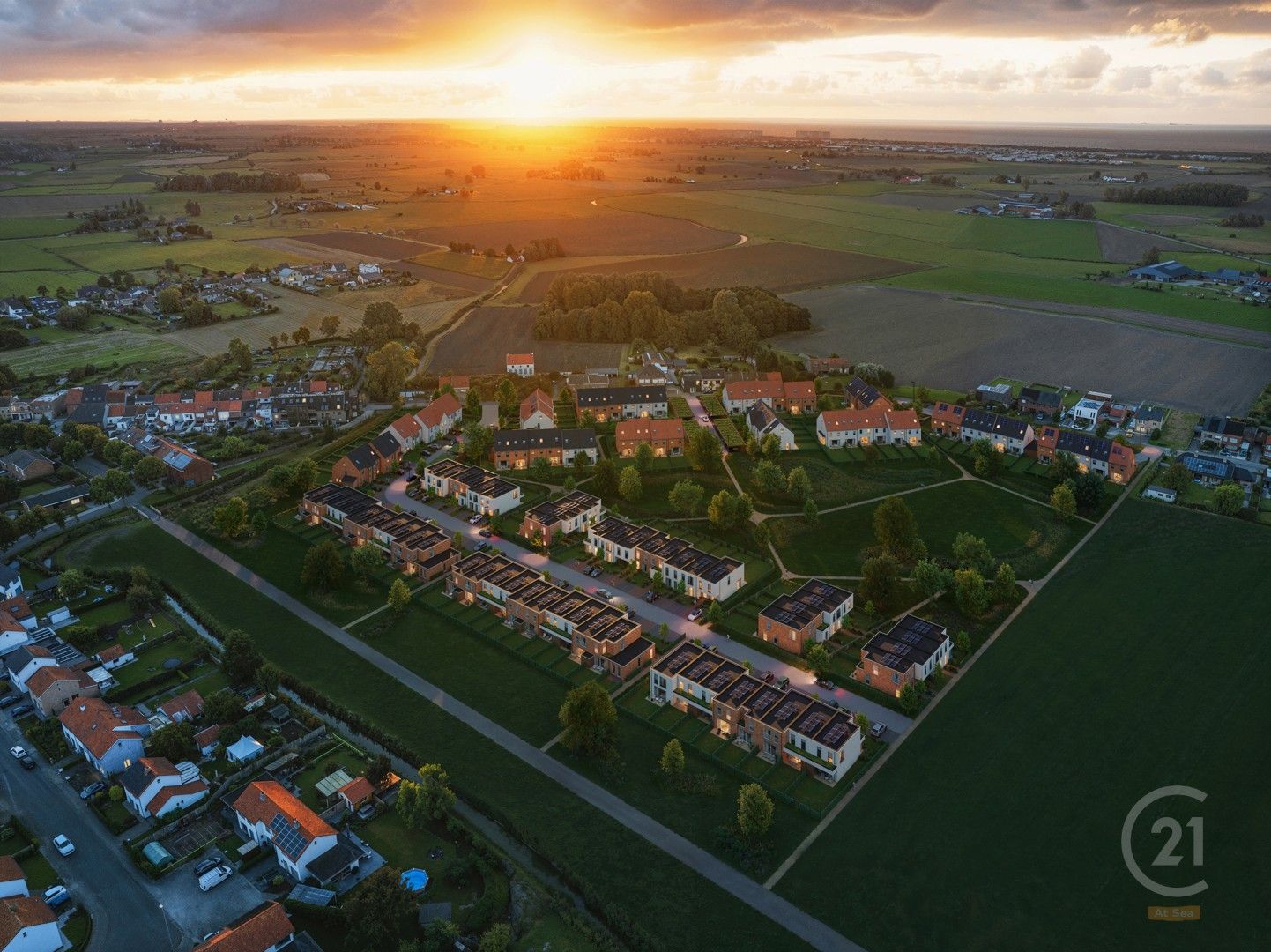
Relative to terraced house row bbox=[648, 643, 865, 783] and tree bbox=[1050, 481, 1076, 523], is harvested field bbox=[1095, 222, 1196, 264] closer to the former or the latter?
tree bbox=[1050, 481, 1076, 523]

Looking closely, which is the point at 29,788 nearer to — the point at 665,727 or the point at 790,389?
the point at 665,727

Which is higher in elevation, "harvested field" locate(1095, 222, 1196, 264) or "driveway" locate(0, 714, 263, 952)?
"harvested field" locate(1095, 222, 1196, 264)

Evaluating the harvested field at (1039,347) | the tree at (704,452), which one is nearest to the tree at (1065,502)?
the tree at (704,452)

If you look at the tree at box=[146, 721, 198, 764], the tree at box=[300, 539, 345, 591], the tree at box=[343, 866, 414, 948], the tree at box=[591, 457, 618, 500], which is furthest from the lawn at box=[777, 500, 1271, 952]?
the tree at box=[300, 539, 345, 591]

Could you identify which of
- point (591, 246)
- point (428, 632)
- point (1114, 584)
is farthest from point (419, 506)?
point (591, 246)

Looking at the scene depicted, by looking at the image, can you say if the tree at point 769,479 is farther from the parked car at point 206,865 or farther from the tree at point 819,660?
the parked car at point 206,865

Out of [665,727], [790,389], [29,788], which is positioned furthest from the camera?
[790,389]
